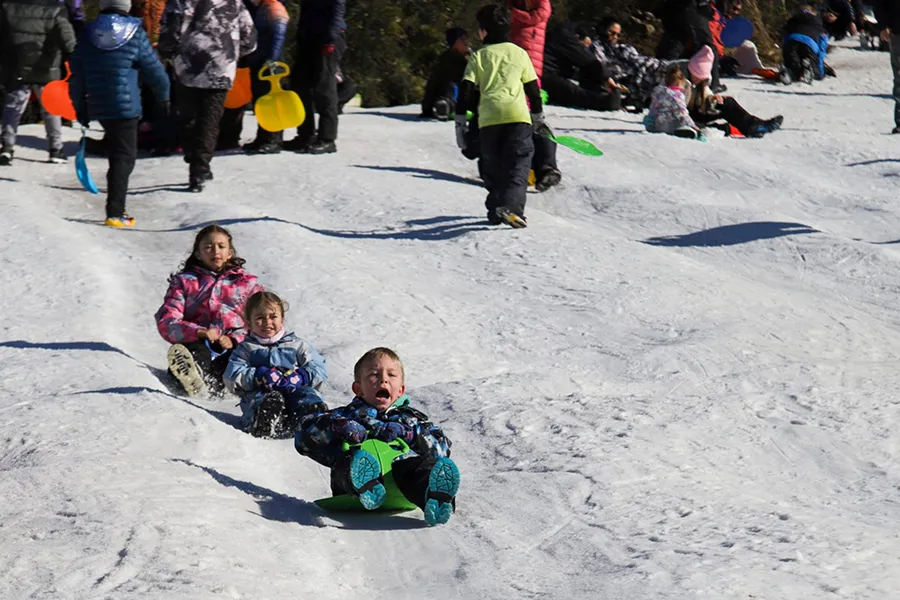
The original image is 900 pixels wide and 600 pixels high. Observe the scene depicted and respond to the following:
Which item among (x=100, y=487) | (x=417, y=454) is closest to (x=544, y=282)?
(x=417, y=454)

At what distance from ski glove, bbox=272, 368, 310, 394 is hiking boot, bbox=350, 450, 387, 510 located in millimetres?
1319

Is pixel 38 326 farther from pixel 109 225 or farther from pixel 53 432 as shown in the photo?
pixel 109 225

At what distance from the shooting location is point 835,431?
18.3ft

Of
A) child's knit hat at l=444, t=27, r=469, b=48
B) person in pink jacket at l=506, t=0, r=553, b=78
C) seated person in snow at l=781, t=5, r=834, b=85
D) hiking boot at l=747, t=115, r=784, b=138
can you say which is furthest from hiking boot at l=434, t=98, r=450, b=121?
seated person in snow at l=781, t=5, r=834, b=85

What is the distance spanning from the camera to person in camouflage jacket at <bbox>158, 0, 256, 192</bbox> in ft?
34.3

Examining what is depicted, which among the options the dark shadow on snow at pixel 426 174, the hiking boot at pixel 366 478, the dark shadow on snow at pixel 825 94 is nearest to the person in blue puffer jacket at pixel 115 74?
the dark shadow on snow at pixel 426 174

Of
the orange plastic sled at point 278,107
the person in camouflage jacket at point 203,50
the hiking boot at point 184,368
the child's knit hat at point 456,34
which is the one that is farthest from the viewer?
the child's knit hat at point 456,34

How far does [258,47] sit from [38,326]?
5.82 m

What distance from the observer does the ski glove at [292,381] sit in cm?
593

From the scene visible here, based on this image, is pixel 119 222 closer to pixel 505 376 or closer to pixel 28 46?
pixel 28 46

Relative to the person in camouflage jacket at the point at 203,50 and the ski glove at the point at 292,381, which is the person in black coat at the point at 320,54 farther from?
the ski glove at the point at 292,381

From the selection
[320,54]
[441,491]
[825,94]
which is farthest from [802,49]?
[441,491]

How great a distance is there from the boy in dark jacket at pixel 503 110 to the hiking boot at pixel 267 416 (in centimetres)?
417

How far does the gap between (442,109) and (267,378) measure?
360 inches
